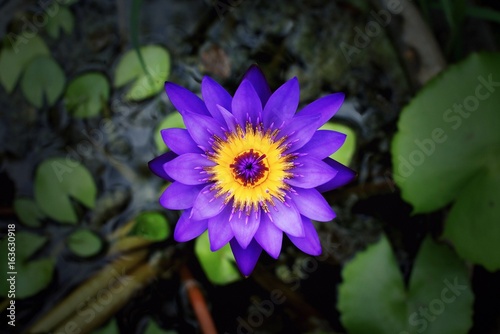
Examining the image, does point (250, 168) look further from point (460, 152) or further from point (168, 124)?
point (460, 152)

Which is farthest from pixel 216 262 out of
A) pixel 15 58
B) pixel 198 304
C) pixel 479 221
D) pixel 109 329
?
pixel 15 58

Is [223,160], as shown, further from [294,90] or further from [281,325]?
[281,325]

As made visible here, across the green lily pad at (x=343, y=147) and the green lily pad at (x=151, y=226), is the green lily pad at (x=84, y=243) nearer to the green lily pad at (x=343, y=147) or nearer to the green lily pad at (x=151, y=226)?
the green lily pad at (x=151, y=226)

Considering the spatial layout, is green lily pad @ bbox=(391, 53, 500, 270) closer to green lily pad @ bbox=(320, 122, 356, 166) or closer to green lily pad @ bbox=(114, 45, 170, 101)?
green lily pad @ bbox=(320, 122, 356, 166)

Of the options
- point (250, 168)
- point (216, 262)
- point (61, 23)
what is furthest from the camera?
point (61, 23)

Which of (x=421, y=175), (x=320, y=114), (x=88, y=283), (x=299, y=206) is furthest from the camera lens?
(x=88, y=283)

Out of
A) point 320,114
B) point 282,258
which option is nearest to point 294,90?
point 320,114

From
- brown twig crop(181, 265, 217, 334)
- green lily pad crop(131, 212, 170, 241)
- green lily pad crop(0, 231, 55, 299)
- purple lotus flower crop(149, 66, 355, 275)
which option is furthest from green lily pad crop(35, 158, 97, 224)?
purple lotus flower crop(149, 66, 355, 275)
